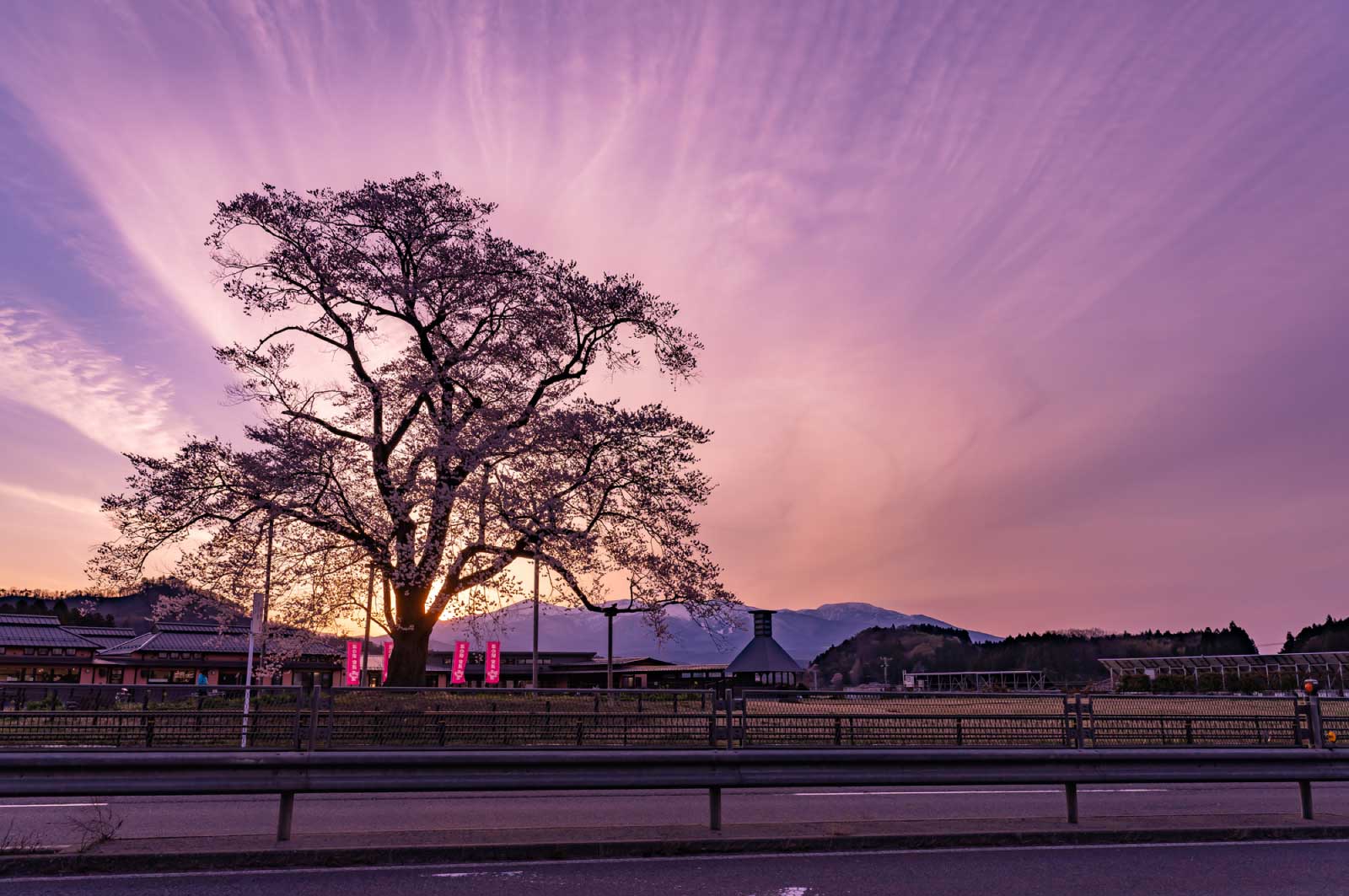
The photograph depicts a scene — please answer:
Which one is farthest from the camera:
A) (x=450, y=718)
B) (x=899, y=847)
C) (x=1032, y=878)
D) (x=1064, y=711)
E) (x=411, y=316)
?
(x=411, y=316)

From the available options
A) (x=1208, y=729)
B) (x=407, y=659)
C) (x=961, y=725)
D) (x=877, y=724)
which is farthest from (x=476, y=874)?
(x=1208, y=729)

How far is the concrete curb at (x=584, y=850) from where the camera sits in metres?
8.02

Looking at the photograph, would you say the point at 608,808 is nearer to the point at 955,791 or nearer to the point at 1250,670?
the point at 955,791

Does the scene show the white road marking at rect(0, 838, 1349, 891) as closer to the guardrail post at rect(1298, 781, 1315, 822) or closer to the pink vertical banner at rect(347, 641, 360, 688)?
the guardrail post at rect(1298, 781, 1315, 822)

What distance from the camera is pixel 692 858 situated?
880 cm

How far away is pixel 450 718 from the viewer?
1988 centimetres

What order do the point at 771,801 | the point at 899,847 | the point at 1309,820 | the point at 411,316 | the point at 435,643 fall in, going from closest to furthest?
the point at 899,847 < the point at 1309,820 < the point at 771,801 < the point at 411,316 < the point at 435,643

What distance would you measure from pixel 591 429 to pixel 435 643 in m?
125

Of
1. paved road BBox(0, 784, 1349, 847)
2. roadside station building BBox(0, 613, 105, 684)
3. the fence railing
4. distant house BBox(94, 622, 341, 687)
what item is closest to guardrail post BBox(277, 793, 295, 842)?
paved road BBox(0, 784, 1349, 847)

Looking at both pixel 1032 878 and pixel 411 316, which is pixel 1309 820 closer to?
pixel 1032 878

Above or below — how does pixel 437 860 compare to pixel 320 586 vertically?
below

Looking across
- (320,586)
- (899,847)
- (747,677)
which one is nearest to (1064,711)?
(899,847)

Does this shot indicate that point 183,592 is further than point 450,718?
Yes

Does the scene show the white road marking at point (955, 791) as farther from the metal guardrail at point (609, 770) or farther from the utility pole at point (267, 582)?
the utility pole at point (267, 582)
